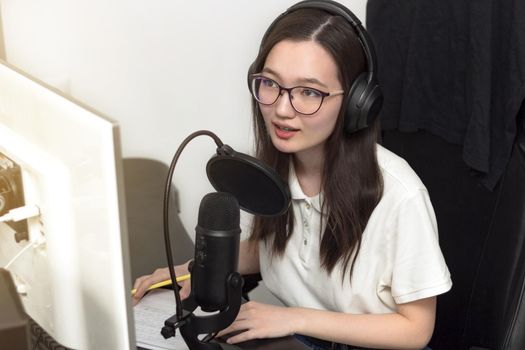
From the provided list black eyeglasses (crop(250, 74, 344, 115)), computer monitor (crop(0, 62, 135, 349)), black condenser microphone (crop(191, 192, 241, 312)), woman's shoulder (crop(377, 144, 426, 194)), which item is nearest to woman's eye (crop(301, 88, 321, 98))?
black eyeglasses (crop(250, 74, 344, 115))

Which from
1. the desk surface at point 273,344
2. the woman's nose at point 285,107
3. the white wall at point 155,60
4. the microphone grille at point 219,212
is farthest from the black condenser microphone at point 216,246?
the white wall at point 155,60

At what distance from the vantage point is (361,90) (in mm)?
1111

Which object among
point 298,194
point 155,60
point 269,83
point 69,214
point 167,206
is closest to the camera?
point 69,214

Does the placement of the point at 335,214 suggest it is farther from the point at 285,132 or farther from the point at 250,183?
the point at 250,183

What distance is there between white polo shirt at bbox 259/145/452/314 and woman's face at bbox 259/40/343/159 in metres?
0.16

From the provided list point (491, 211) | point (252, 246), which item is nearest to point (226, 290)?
point (252, 246)

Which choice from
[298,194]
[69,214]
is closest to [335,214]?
[298,194]

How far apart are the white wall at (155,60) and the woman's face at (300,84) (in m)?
0.59

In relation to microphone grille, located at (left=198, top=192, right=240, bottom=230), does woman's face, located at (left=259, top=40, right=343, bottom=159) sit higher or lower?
higher

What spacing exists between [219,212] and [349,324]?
427mm

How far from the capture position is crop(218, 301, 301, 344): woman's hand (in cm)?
106

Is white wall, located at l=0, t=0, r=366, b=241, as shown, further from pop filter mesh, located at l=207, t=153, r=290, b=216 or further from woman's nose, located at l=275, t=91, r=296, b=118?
pop filter mesh, located at l=207, t=153, r=290, b=216

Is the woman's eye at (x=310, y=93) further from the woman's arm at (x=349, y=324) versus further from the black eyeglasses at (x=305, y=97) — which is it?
the woman's arm at (x=349, y=324)

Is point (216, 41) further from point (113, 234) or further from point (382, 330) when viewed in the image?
point (113, 234)
